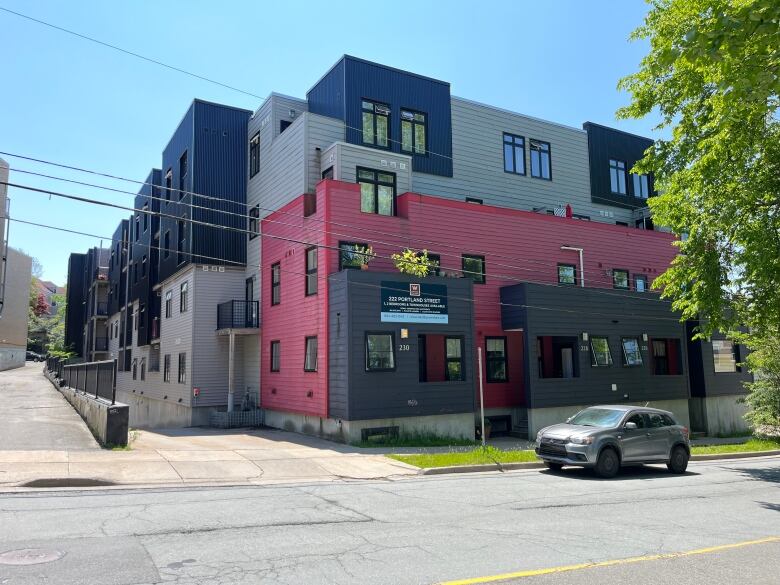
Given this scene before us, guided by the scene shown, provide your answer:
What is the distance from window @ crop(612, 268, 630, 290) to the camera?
2759 cm

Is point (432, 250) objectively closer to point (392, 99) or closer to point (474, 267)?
point (474, 267)

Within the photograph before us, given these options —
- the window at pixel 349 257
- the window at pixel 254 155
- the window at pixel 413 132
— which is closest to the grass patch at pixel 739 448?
the window at pixel 349 257

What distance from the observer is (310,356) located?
850 inches

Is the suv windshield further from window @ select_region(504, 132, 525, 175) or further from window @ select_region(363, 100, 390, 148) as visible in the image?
window @ select_region(504, 132, 525, 175)

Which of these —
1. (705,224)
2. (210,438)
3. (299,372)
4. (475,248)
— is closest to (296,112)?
(475,248)

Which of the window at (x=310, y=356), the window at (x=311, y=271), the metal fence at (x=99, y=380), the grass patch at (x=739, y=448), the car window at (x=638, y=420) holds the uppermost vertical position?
the window at (x=311, y=271)

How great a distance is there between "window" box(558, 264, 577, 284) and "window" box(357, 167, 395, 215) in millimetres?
8374

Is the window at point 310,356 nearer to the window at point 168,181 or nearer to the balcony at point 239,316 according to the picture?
the balcony at point 239,316

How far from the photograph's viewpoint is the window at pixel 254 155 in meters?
28.3

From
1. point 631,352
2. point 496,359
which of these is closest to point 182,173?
point 496,359

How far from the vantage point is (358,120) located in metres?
24.0

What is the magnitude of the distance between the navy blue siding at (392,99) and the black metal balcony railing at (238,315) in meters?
8.72

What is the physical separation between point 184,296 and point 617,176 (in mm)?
23232

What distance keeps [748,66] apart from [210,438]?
60.3ft
